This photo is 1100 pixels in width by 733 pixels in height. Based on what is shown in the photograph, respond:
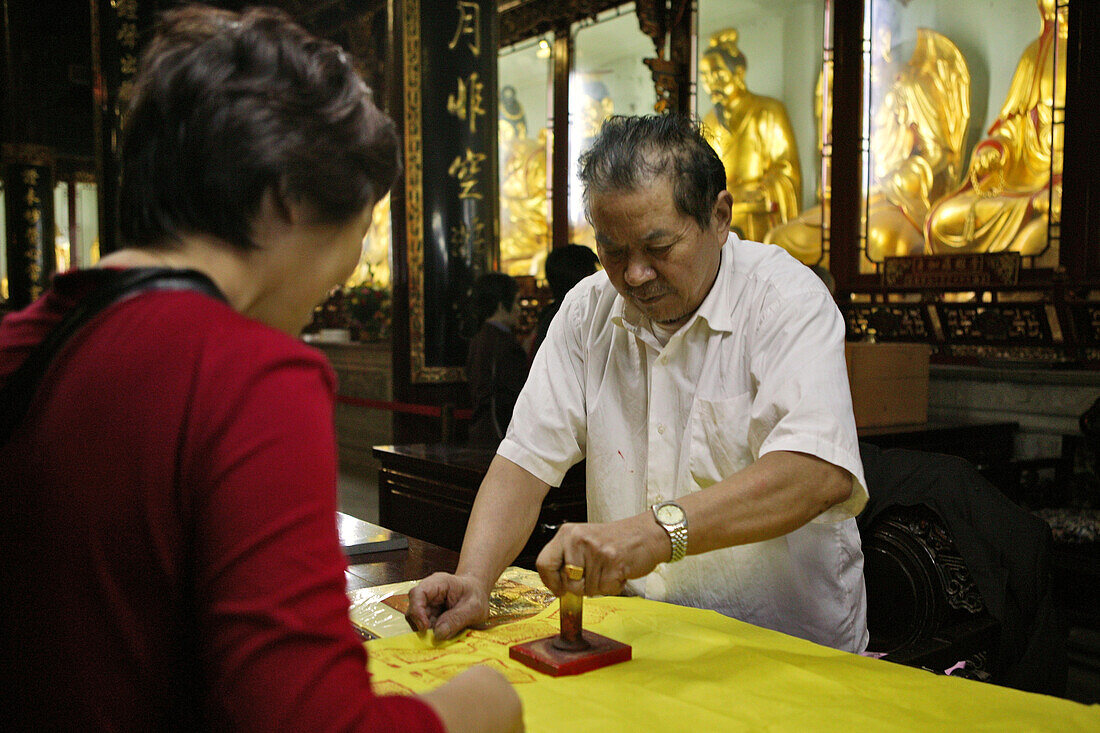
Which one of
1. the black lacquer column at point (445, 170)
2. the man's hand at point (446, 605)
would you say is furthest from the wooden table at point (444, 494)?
the black lacquer column at point (445, 170)

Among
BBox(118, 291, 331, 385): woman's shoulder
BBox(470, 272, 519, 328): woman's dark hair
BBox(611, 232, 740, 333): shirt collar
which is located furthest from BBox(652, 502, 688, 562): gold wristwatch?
BBox(470, 272, 519, 328): woman's dark hair

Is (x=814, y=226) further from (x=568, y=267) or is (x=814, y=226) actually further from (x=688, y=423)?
Result: (x=688, y=423)

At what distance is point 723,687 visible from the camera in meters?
1.18

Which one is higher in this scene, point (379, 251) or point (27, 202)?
point (27, 202)

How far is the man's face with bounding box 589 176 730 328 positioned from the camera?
1.54 metres

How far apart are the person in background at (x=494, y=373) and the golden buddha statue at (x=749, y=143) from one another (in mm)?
2538

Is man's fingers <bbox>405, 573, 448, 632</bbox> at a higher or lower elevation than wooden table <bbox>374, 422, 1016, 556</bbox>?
higher

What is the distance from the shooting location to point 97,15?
7.45 metres

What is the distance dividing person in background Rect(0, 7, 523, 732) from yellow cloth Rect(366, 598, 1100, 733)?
523mm

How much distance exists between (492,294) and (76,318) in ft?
13.9

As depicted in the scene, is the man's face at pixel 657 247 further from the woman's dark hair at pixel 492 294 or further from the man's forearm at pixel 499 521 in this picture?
the woman's dark hair at pixel 492 294

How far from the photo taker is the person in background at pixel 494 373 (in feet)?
14.7

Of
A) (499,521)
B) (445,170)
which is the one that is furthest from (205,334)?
(445,170)

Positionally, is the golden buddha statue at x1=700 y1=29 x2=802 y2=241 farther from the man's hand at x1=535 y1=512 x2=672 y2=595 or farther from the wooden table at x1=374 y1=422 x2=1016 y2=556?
the man's hand at x1=535 y1=512 x2=672 y2=595
